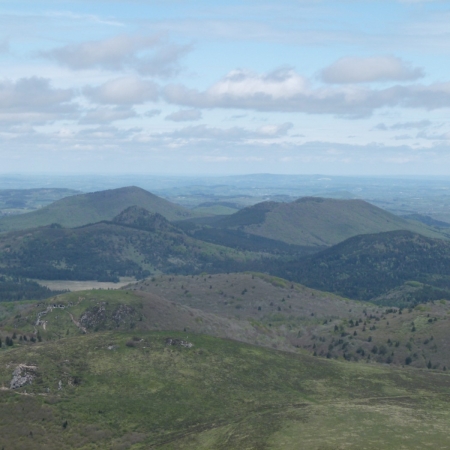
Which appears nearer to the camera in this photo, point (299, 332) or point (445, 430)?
point (445, 430)

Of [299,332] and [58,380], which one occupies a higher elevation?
[58,380]

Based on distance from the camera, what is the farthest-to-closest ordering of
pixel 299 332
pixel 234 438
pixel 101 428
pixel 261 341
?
pixel 299 332
pixel 261 341
pixel 101 428
pixel 234 438

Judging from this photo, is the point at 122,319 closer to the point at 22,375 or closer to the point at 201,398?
the point at 22,375

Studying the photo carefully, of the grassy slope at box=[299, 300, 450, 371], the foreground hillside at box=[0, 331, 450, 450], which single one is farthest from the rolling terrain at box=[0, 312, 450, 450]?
the grassy slope at box=[299, 300, 450, 371]

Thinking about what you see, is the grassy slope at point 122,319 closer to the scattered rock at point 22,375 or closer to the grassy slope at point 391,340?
the grassy slope at point 391,340

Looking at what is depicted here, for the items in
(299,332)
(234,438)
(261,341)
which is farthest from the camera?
(299,332)

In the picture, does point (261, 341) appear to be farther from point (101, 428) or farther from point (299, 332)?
point (101, 428)

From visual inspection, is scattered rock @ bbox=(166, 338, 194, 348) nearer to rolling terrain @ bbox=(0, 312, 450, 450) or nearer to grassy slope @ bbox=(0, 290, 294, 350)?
rolling terrain @ bbox=(0, 312, 450, 450)

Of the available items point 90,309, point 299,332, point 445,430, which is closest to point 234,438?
point 445,430

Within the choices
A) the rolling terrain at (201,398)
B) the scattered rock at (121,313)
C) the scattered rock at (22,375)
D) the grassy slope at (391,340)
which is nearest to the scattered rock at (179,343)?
the rolling terrain at (201,398)
